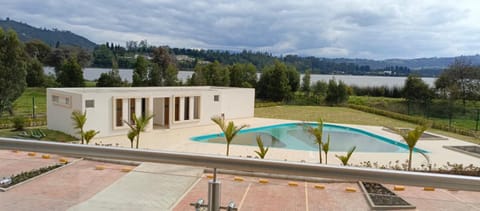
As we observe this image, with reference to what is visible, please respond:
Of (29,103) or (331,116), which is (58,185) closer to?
(331,116)

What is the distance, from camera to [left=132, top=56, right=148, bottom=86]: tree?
78.6 ft

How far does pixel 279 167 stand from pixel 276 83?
81.4 ft

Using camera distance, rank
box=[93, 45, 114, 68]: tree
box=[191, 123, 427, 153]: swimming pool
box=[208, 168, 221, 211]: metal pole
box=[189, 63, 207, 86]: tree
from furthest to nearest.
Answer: box=[93, 45, 114, 68]: tree → box=[189, 63, 207, 86]: tree → box=[191, 123, 427, 153]: swimming pool → box=[208, 168, 221, 211]: metal pole

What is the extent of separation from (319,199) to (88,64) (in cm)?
2965

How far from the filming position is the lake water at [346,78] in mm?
25053

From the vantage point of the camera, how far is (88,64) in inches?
1117

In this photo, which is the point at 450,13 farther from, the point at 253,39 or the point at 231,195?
A: the point at 253,39

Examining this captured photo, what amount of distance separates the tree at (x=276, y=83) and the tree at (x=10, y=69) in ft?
50.2

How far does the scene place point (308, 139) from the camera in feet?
47.3

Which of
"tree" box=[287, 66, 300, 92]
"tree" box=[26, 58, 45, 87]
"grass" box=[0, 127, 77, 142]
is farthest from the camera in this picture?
"tree" box=[287, 66, 300, 92]

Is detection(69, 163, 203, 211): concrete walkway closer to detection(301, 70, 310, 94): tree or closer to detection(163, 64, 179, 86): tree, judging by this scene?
detection(163, 64, 179, 86): tree

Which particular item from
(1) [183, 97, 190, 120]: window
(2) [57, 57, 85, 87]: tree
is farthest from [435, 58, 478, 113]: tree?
(2) [57, 57, 85, 87]: tree

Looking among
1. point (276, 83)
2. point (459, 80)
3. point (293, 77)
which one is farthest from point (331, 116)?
point (459, 80)

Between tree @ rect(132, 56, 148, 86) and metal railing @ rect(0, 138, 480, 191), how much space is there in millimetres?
23134
